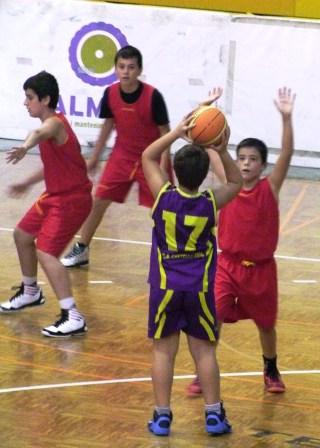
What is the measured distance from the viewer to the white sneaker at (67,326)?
1019 centimetres

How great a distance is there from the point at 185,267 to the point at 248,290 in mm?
901

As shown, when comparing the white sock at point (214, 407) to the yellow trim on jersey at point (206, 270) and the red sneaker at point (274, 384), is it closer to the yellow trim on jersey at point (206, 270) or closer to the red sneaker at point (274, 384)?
the yellow trim on jersey at point (206, 270)

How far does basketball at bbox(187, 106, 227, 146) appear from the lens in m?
7.97

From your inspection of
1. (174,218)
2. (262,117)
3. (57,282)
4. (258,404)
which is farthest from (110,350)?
(262,117)

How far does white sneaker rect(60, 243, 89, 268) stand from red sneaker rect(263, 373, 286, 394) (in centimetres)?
339

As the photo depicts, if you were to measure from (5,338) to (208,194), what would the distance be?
274 cm

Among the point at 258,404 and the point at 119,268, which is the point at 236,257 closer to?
the point at 258,404

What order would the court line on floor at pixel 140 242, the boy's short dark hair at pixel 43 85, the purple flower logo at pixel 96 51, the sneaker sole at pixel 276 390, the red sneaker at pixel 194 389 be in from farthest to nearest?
the purple flower logo at pixel 96 51 → the court line on floor at pixel 140 242 → the boy's short dark hair at pixel 43 85 → the sneaker sole at pixel 276 390 → the red sneaker at pixel 194 389

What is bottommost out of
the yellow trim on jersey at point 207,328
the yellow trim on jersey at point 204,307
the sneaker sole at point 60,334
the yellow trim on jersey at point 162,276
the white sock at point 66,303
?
the sneaker sole at point 60,334

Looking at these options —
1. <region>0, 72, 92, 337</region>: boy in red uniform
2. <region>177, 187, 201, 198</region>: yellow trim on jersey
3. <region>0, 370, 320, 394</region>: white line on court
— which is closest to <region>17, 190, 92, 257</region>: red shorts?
<region>0, 72, 92, 337</region>: boy in red uniform

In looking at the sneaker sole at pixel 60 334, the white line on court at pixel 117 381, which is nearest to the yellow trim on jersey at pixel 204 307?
the white line on court at pixel 117 381

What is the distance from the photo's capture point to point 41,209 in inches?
415

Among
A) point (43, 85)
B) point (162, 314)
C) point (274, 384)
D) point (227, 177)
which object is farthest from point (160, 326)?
point (43, 85)

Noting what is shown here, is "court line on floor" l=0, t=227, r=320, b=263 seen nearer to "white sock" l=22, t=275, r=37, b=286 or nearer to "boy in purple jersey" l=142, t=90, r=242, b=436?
"white sock" l=22, t=275, r=37, b=286
